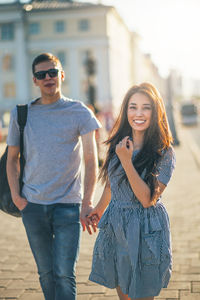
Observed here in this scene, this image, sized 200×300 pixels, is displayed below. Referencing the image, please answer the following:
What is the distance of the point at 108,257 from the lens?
9.41 feet

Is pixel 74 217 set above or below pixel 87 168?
below

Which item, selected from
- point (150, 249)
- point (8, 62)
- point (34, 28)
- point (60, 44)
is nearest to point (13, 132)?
point (150, 249)

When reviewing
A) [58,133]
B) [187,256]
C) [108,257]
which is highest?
[58,133]

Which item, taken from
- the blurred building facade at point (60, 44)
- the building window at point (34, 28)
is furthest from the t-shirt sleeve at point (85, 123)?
the building window at point (34, 28)

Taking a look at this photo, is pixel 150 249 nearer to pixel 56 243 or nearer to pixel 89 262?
pixel 56 243

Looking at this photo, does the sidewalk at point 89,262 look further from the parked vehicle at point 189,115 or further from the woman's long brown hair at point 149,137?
the parked vehicle at point 189,115

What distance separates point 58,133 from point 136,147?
560 mm

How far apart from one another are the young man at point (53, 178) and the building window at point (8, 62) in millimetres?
57527

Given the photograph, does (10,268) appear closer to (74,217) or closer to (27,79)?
(74,217)

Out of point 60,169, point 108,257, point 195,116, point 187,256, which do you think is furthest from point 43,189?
point 195,116

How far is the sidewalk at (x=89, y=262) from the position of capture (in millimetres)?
4148

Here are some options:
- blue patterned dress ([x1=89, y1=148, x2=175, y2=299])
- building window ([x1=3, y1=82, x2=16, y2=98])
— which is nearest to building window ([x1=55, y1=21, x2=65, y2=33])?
building window ([x1=3, y1=82, x2=16, y2=98])

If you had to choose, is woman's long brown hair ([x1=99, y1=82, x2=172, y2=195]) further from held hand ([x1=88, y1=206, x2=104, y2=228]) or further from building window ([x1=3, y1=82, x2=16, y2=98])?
building window ([x1=3, y1=82, x2=16, y2=98])

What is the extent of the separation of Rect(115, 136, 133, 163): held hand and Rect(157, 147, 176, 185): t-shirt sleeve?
8.1 inches
